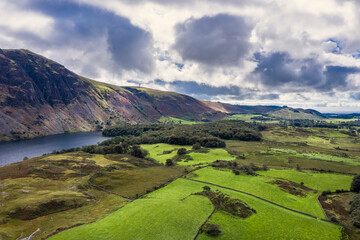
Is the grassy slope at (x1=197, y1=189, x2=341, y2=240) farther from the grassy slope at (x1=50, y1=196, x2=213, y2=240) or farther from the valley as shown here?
the grassy slope at (x1=50, y1=196, x2=213, y2=240)

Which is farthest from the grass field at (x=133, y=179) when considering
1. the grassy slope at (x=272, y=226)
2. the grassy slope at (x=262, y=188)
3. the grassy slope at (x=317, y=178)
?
the grassy slope at (x=317, y=178)

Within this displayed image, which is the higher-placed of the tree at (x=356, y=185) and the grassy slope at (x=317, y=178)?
the tree at (x=356, y=185)

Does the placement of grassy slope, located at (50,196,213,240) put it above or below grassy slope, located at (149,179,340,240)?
above

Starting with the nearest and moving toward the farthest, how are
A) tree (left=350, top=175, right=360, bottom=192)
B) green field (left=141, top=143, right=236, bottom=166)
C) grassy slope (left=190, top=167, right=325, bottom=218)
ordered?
grassy slope (left=190, top=167, right=325, bottom=218)
tree (left=350, top=175, right=360, bottom=192)
green field (left=141, top=143, right=236, bottom=166)

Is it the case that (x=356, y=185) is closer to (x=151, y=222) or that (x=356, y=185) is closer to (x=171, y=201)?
(x=171, y=201)

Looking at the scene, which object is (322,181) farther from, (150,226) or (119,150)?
(119,150)

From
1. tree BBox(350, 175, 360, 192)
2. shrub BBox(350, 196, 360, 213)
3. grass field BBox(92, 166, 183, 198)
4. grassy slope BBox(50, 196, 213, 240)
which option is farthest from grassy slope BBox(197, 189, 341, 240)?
grass field BBox(92, 166, 183, 198)

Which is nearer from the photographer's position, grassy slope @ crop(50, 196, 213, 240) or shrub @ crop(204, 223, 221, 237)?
grassy slope @ crop(50, 196, 213, 240)

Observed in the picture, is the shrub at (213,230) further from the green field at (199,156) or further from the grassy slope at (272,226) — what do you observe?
the green field at (199,156)
